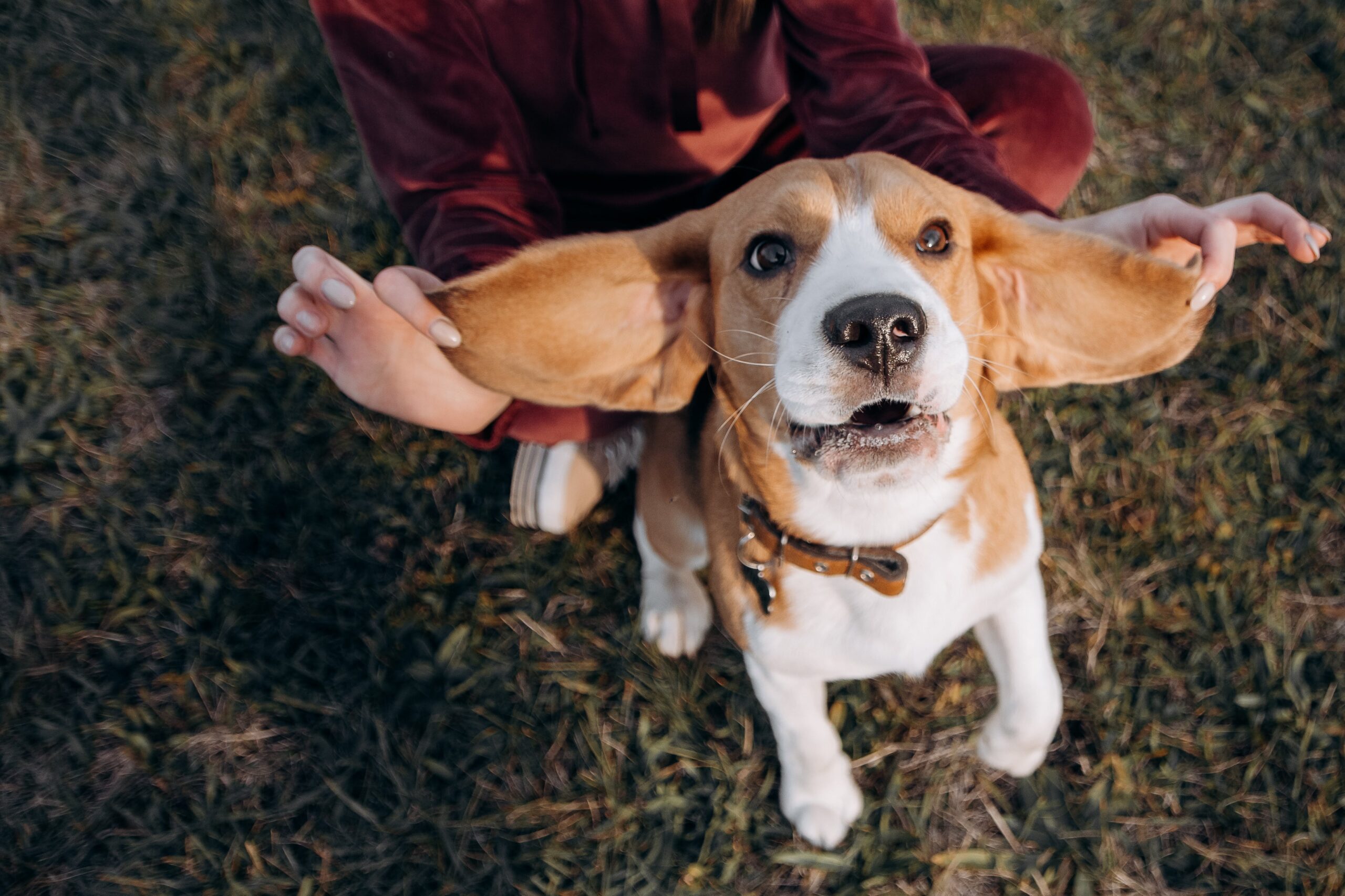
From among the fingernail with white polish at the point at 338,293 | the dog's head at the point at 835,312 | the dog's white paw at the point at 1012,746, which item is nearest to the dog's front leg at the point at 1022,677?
the dog's white paw at the point at 1012,746

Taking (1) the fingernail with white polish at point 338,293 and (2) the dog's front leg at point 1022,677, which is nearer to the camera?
(1) the fingernail with white polish at point 338,293

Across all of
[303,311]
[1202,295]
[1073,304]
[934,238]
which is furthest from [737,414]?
[303,311]

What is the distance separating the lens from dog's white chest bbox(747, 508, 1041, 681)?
2.46 meters

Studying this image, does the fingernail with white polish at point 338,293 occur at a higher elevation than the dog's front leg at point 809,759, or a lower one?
higher

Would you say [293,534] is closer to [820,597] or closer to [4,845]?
[4,845]

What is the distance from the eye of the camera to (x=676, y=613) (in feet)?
11.2

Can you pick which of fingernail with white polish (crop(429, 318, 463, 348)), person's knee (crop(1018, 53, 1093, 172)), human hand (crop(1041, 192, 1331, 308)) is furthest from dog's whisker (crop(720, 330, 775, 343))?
person's knee (crop(1018, 53, 1093, 172))

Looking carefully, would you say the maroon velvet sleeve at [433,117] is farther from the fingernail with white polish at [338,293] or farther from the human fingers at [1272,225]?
the human fingers at [1272,225]

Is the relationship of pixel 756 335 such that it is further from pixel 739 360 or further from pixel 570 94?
pixel 570 94

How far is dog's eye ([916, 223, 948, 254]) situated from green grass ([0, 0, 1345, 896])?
5.57ft

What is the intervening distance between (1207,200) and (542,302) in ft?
10.7

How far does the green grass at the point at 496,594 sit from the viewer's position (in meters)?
3.20

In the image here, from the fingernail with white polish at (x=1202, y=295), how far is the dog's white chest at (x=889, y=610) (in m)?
0.71

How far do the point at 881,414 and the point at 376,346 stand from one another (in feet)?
4.70
